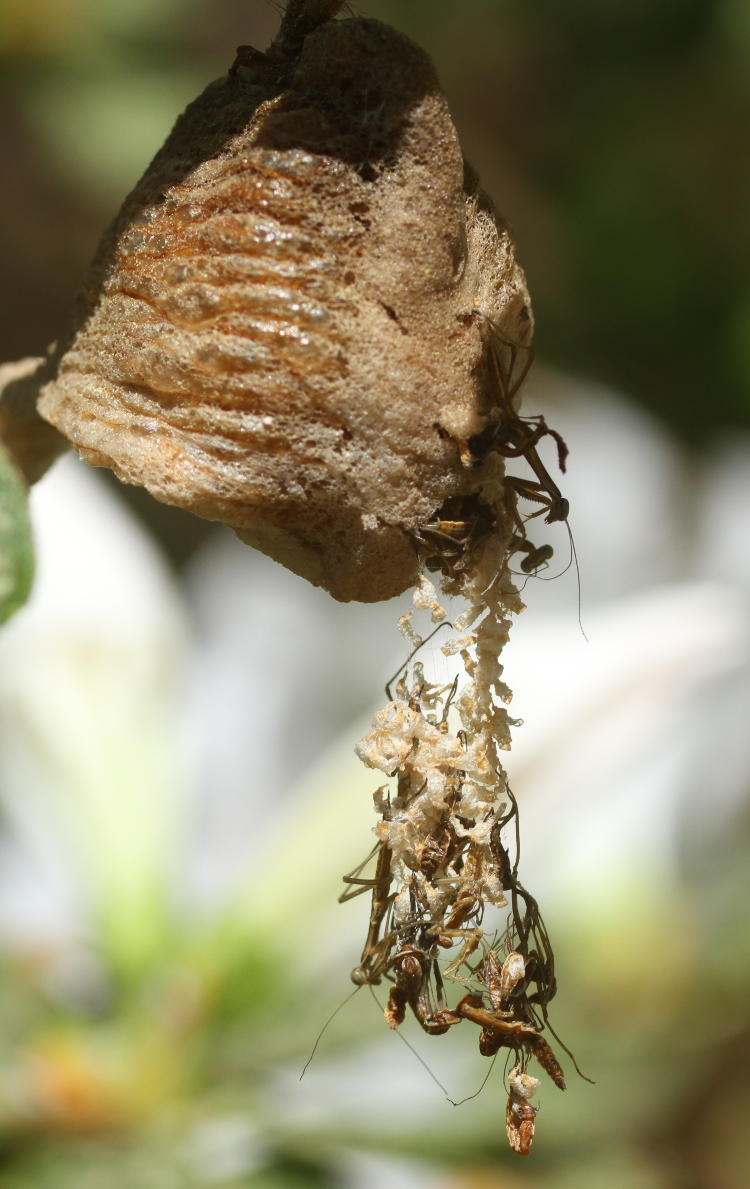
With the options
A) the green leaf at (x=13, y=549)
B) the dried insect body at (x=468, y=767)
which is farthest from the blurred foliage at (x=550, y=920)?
the dried insect body at (x=468, y=767)

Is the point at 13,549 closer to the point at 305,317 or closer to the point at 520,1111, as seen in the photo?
the point at 305,317

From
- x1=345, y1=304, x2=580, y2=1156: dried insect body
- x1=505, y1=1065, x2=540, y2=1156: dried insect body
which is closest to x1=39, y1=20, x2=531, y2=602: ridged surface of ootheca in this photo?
x1=345, y1=304, x2=580, y2=1156: dried insect body

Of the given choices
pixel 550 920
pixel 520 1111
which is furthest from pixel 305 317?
pixel 550 920

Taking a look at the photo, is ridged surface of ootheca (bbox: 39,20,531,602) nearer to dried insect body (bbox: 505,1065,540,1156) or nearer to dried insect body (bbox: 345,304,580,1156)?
dried insect body (bbox: 345,304,580,1156)

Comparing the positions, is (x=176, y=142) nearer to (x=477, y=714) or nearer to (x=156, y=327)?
(x=156, y=327)

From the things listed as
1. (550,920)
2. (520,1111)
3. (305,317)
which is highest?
(305,317)

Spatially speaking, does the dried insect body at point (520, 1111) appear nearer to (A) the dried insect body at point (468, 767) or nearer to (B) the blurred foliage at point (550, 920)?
(A) the dried insect body at point (468, 767)
